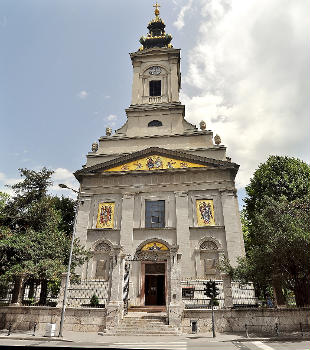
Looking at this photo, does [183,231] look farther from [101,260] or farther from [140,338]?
[140,338]

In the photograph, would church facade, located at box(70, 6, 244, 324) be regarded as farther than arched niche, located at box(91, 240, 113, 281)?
No

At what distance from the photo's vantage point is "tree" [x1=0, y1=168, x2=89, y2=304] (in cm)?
1642

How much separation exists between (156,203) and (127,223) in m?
3.32

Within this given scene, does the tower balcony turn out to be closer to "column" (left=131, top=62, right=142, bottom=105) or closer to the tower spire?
"column" (left=131, top=62, right=142, bottom=105)

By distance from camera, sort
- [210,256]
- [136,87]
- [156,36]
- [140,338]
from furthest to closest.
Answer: [156,36] < [136,87] < [210,256] < [140,338]

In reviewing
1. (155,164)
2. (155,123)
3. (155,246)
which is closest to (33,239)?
(155,246)

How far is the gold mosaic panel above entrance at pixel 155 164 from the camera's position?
26120 mm

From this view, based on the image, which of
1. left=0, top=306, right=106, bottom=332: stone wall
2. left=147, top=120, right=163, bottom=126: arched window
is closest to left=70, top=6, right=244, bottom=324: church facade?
left=147, top=120, right=163, bottom=126: arched window

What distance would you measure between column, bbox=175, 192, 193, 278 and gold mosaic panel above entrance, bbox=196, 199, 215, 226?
1.11 meters

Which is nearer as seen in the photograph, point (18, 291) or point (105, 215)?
point (18, 291)

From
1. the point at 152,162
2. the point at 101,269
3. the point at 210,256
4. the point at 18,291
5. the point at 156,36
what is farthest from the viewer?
the point at 156,36

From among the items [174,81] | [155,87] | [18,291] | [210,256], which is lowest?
Answer: [18,291]

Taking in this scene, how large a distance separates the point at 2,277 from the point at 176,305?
33.4 ft

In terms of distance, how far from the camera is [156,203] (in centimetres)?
2555
